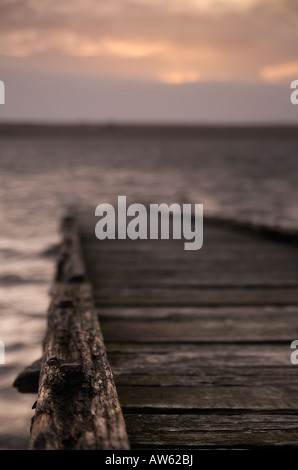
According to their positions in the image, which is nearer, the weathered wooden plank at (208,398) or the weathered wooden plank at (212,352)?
the weathered wooden plank at (208,398)

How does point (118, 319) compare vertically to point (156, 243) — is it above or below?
below

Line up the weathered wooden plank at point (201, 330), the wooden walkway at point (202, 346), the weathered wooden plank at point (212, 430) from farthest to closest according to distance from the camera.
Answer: the weathered wooden plank at point (201, 330), the wooden walkway at point (202, 346), the weathered wooden plank at point (212, 430)

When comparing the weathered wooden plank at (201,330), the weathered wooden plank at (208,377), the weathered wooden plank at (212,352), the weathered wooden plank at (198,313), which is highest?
the weathered wooden plank at (198,313)

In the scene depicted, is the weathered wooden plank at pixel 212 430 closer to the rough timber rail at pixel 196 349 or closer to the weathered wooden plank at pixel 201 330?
the rough timber rail at pixel 196 349

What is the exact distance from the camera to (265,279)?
563 cm

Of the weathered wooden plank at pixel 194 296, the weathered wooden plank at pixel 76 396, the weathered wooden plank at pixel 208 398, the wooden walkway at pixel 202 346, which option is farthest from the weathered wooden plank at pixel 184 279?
the weathered wooden plank at pixel 208 398

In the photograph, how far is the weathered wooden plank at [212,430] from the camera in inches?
88.7

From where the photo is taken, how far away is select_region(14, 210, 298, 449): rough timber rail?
2.33m

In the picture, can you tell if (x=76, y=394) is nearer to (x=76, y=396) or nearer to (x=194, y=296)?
(x=76, y=396)

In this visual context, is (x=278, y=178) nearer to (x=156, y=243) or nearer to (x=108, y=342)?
(x=156, y=243)

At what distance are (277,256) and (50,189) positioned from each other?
23306mm

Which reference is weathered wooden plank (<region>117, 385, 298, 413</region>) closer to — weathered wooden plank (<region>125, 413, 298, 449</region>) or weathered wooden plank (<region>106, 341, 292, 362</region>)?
weathered wooden plank (<region>125, 413, 298, 449</region>)
